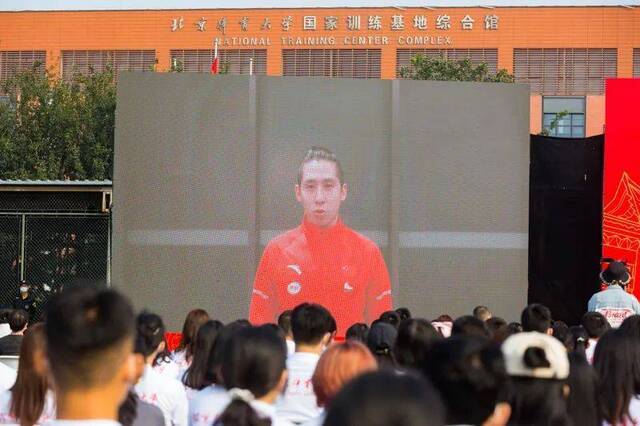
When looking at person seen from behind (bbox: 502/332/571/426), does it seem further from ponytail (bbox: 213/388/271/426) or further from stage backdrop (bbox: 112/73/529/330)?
stage backdrop (bbox: 112/73/529/330)

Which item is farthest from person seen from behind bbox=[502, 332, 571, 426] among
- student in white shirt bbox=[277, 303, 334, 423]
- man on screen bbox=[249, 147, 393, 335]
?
man on screen bbox=[249, 147, 393, 335]

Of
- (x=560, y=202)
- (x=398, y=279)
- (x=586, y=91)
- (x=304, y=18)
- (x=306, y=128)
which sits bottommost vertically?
(x=398, y=279)

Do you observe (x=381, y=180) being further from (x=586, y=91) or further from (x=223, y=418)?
(x=586, y=91)

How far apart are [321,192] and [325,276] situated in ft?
3.27

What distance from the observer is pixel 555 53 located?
137ft

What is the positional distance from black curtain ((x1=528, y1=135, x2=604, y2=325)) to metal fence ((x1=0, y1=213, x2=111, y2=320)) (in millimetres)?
5651

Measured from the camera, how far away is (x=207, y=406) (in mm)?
4113

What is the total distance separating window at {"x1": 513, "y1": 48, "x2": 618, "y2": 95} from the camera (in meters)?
41.0

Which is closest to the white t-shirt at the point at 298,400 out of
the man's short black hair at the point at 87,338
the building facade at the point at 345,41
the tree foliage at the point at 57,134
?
the man's short black hair at the point at 87,338

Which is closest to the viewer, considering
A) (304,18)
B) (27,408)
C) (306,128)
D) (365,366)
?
→ (365,366)

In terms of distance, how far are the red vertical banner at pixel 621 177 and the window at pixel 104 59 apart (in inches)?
1254

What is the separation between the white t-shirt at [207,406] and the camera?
4.09 m

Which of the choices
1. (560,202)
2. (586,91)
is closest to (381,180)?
(560,202)

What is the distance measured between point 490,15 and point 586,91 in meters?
4.92
